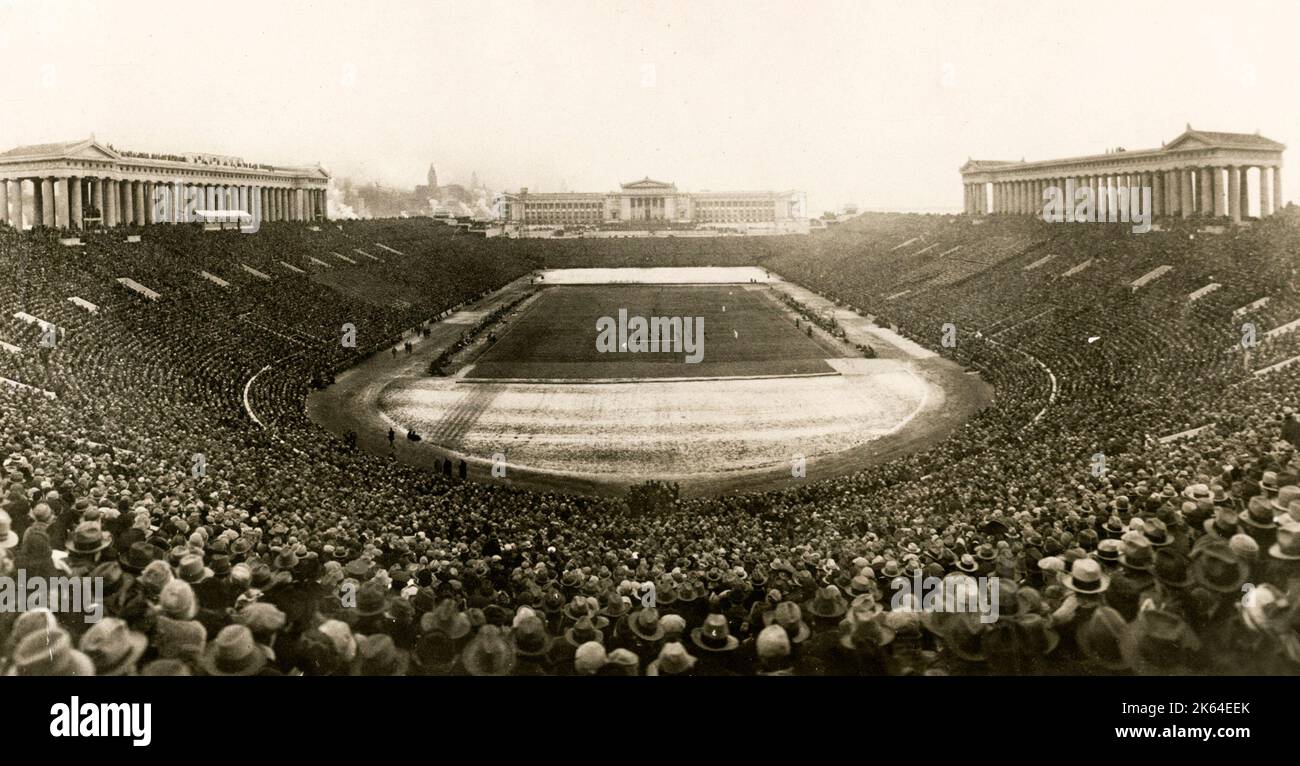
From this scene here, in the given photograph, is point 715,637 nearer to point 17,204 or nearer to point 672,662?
point 672,662

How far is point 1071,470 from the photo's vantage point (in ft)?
59.7

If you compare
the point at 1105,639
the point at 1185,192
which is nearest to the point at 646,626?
the point at 1105,639

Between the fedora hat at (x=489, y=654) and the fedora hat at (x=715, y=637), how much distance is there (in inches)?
88.8

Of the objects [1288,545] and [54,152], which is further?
[54,152]

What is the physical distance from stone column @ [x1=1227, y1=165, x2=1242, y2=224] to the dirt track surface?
35.8m

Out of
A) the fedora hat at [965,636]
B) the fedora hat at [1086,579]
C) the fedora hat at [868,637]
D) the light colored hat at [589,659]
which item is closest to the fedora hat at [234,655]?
the light colored hat at [589,659]

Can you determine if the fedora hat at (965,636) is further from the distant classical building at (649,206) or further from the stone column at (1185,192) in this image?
the distant classical building at (649,206)

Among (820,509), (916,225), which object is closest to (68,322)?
(820,509)

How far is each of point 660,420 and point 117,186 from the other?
60056mm

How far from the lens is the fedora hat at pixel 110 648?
8.31 metres

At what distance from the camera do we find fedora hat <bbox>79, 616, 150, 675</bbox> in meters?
8.31

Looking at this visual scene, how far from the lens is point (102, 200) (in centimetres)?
6812
